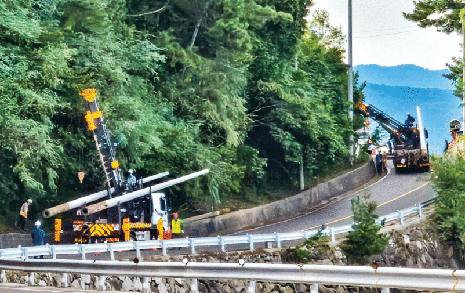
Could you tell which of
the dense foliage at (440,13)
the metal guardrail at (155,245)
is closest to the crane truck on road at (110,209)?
the metal guardrail at (155,245)

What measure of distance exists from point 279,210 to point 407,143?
19.7 m

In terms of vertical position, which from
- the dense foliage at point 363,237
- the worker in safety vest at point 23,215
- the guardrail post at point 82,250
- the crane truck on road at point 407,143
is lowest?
the guardrail post at point 82,250

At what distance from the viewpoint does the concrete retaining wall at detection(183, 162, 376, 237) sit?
4559 cm

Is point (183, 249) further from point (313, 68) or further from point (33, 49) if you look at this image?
point (313, 68)

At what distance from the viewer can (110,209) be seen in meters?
35.5

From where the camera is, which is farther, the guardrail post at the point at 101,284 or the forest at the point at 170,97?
the forest at the point at 170,97

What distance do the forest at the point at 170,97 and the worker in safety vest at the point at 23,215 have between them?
2.98 feet

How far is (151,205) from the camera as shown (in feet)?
119

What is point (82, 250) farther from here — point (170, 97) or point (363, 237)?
point (170, 97)

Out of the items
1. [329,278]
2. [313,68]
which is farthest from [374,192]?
[329,278]

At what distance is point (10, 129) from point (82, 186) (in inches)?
278

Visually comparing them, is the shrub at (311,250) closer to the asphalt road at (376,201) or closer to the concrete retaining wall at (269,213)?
the asphalt road at (376,201)

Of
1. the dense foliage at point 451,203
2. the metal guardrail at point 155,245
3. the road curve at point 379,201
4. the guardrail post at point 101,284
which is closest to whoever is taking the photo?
the guardrail post at point 101,284

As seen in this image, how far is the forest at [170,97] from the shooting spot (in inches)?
1426
